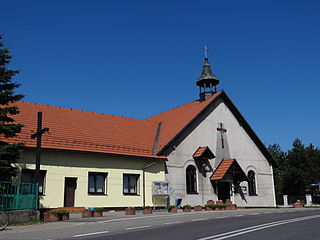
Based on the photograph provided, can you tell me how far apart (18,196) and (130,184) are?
9.52m

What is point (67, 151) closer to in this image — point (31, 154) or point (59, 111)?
point (31, 154)

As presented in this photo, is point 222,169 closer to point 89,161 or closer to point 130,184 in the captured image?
point 130,184

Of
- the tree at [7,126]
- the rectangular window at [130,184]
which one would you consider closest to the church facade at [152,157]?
the rectangular window at [130,184]

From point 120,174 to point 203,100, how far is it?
38.3 ft

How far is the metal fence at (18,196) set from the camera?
46.5 ft

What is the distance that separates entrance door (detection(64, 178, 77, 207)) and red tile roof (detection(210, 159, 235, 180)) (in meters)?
10.5

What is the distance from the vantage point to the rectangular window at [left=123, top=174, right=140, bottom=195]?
75.4 ft

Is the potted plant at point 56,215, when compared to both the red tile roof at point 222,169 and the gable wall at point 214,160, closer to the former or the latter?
the gable wall at point 214,160

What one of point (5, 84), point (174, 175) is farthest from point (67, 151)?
point (174, 175)

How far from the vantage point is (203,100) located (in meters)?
31.0

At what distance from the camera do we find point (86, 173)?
21219mm

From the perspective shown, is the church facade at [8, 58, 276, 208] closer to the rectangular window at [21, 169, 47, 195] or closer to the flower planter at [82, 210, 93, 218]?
the rectangular window at [21, 169, 47, 195]

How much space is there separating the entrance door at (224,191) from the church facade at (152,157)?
8 centimetres

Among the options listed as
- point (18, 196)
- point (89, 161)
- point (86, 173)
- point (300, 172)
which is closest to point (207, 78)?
point (89, 161)
